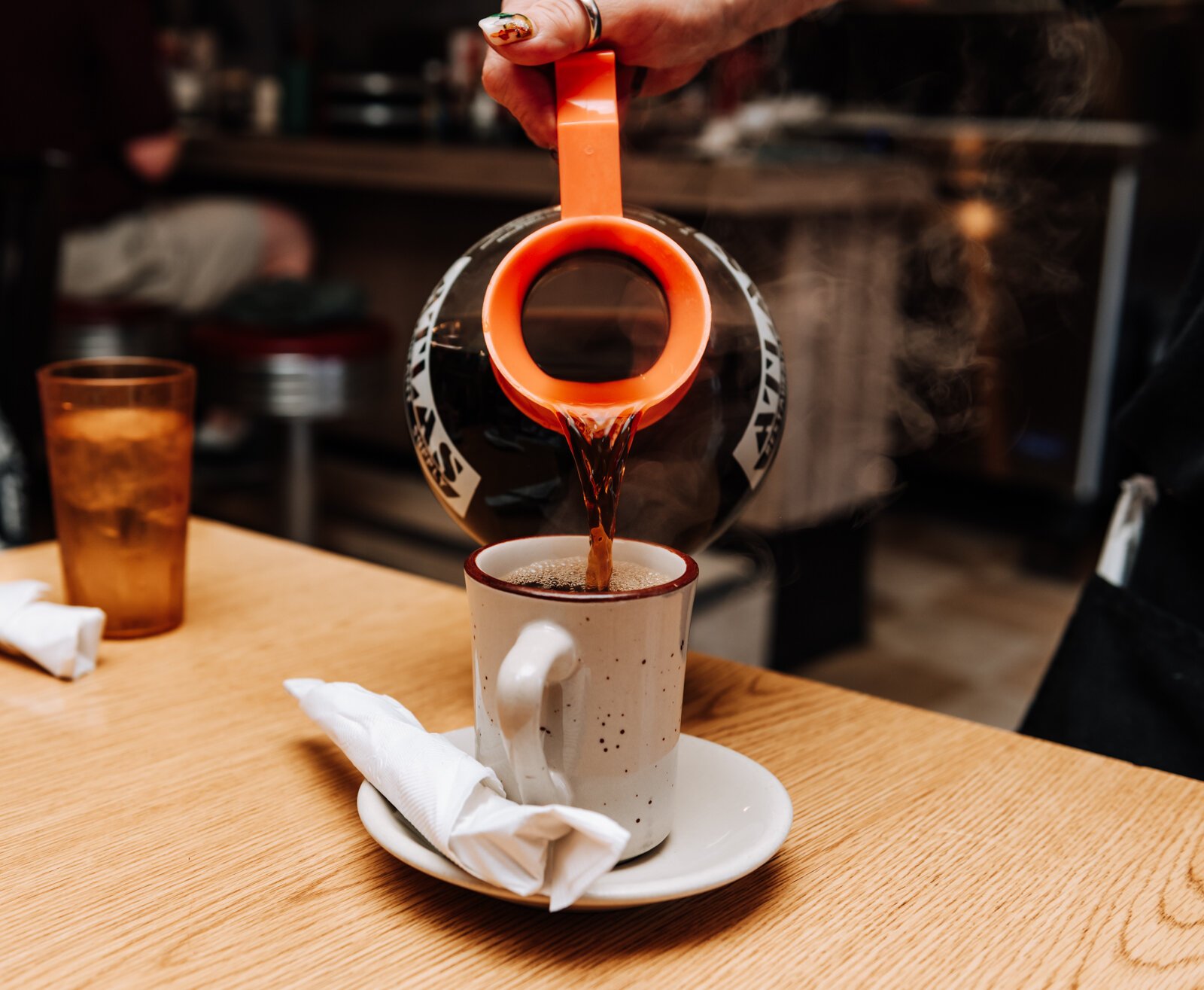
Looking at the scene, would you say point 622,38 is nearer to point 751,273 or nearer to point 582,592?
point 582,592

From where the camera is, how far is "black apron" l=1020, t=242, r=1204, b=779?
0.79m

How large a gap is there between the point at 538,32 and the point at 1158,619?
1.84ft

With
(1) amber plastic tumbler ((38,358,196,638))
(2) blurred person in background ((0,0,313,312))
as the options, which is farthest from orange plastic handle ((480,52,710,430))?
(2) blurred person in background ((0,0,313,312))

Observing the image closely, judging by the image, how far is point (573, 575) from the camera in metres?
0.54

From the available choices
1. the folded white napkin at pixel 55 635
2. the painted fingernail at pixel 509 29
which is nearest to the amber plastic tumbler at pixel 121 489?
the folded white napkin at pixel 55 635

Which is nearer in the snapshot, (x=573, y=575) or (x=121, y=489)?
(x=573, y=575)

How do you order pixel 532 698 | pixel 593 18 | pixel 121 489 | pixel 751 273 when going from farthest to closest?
pixel 751 273 → pixel 121 489 → pixel 593 18 → pixel 532 698

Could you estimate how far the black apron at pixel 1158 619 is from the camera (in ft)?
2.60

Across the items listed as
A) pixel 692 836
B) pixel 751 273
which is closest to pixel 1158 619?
pixel 692 836

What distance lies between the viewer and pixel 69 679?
2.36ft

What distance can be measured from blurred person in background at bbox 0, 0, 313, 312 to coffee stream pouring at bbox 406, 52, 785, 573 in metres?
2.21

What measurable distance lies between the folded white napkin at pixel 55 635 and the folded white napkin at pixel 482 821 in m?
0.26

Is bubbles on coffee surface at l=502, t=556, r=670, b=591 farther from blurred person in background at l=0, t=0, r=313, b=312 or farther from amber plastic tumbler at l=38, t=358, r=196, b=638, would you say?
blurred person in background at l=0, t=0, r=313, b=312

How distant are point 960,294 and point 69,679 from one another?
298cm
